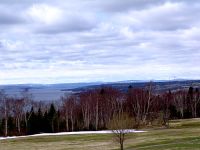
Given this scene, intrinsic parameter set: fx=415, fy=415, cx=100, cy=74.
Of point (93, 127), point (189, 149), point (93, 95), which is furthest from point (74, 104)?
point (189, 149)

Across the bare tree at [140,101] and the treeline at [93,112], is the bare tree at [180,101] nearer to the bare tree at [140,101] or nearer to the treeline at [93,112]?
the treeline at [93,112]

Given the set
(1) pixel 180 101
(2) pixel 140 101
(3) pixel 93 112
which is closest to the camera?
(3) pixel 93 112

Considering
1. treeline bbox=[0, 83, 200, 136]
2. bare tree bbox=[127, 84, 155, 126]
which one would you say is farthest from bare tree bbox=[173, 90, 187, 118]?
bare tree bbox=[127, 84, 155, 126]

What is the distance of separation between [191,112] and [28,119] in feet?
159

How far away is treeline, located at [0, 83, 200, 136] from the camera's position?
87.1 m

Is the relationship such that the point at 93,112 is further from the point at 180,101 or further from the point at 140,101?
the point at 180,101

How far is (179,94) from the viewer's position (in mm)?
127062

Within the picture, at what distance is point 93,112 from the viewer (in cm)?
10119

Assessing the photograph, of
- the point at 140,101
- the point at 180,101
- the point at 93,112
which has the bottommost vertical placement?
the point at 93,112

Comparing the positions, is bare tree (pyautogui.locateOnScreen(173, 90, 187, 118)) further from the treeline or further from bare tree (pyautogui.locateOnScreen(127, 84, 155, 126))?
bare tree (pyautogui.locateOnScreen(127, 84, 155, 126))

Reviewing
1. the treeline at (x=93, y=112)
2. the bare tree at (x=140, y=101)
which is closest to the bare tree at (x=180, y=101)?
the treeline at (x=93, y=112)

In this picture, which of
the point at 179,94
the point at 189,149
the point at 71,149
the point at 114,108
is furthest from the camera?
the point at 179,94

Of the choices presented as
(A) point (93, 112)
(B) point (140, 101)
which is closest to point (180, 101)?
(B) point (140, 101)

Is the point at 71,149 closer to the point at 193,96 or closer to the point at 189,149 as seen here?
the point at 189,149
